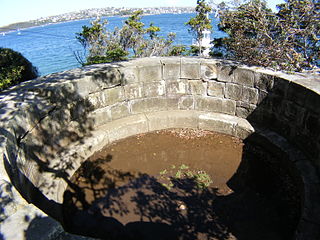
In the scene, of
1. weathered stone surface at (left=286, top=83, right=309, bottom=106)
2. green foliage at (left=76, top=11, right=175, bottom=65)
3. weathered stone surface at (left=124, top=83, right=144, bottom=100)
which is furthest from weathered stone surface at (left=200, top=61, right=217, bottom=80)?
green foliage at (left=76, top=11, right=175, bottom=65)

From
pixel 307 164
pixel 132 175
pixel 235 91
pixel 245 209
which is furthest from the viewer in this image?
pixel 235 91

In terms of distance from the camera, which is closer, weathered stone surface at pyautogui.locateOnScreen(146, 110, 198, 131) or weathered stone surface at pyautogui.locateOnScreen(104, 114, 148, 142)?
weathered stone surface at pyautogui.locateOnScreen(104, 114, 148, 142)

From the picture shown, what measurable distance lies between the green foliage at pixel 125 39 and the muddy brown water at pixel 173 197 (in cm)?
1134

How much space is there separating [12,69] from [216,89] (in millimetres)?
4505

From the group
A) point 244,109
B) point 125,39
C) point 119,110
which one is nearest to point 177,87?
point 119,110


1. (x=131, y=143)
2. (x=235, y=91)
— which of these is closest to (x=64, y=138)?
(x=131, y=143)

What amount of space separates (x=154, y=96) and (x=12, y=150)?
298 centimetres

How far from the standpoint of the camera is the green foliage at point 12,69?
505cm

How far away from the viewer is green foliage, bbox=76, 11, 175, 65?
1485 centimetres

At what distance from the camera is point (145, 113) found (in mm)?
5070

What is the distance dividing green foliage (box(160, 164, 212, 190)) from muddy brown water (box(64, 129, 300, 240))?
2 centimetres

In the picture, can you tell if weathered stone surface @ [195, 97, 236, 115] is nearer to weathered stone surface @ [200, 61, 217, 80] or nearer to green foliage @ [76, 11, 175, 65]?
weathered stone surface @ [200, 61, 217, 80]

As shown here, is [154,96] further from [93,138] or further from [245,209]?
[245,209]

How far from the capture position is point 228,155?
419 centimetres
